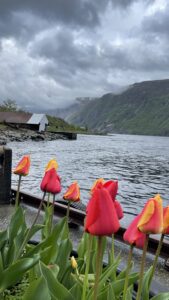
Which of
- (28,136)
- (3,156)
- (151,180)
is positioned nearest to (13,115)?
(28,136)

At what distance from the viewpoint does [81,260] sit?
3.47 metres

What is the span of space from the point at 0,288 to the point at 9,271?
181mm

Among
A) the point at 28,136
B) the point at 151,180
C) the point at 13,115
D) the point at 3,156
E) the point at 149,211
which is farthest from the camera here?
the point at 13,115

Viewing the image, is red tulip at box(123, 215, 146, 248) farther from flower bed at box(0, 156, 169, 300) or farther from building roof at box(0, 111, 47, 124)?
building roof at box(0, 111, 47, 124)

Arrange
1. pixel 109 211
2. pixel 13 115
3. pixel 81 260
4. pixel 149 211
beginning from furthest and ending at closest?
1. pixel 13 115
2. pixel 81 260
3. pixel 149 211
4. pixel 109 211

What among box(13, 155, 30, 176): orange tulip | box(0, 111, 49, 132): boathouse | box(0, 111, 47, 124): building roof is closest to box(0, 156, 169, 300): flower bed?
box(13, 155, 30, 176): orange tulip

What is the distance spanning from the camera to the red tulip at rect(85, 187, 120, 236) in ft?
5.90

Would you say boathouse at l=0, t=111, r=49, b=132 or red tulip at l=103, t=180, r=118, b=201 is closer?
red tulip at l=103, t=180, r=118, b=201

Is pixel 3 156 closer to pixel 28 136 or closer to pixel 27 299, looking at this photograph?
pixel 27 299

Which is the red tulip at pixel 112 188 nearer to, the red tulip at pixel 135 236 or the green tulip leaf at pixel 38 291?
the red tulip at pixel 135 236

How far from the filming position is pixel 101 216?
1.80 metres

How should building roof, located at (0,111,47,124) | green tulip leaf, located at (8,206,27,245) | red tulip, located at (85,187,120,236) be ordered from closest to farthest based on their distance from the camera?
1. red tulip, located at (85,187,120,236)
2. green tulip leaf, located at (8,206,27,245)
3. building roof, located at (0,111,47,124)

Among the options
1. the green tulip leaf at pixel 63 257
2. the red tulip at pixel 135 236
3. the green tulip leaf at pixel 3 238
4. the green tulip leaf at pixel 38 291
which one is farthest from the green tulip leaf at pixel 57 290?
the green tulip leaf at pixel 3 238

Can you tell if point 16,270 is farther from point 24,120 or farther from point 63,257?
point 24,120
